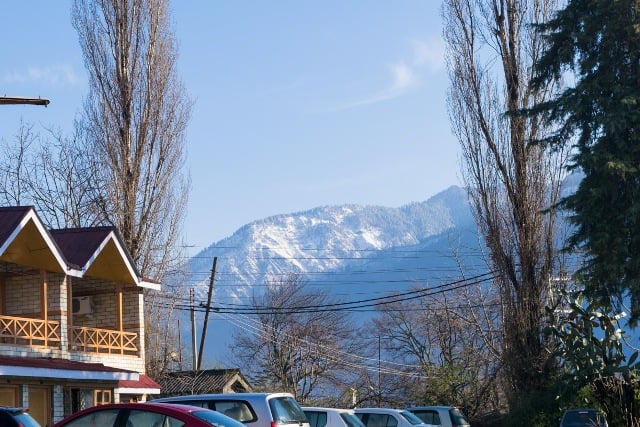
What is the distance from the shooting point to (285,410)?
17.8 m

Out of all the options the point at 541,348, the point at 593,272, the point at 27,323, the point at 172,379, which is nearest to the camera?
the point at 593,272

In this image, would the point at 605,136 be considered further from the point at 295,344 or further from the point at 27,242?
the point at 295,344

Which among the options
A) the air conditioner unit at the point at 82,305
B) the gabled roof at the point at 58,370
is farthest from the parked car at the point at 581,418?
the air conditioner unit at the point at 82,305

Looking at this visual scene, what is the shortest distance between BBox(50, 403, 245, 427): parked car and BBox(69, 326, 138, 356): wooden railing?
16370 mm

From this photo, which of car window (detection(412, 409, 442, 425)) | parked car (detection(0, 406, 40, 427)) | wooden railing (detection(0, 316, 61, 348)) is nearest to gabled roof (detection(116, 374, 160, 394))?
wooden railing (detection(0, 316, 61, 348))

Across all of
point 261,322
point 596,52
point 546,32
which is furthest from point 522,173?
point 261,322

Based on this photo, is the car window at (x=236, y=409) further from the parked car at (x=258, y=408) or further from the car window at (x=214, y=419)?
the car window at (x=214, y=419)

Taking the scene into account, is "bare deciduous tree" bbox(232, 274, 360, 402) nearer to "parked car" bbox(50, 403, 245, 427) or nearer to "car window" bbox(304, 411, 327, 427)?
"car window" bbox(304, 411, 327, 427)

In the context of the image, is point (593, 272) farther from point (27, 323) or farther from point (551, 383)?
point (27, 323)

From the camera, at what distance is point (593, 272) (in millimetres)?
26422

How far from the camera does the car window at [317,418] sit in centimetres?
2210

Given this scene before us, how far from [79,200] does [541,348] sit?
26412 millimetres

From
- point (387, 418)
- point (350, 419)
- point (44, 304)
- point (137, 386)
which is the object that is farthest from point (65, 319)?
point (350, 419)

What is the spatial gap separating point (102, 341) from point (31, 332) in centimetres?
426
